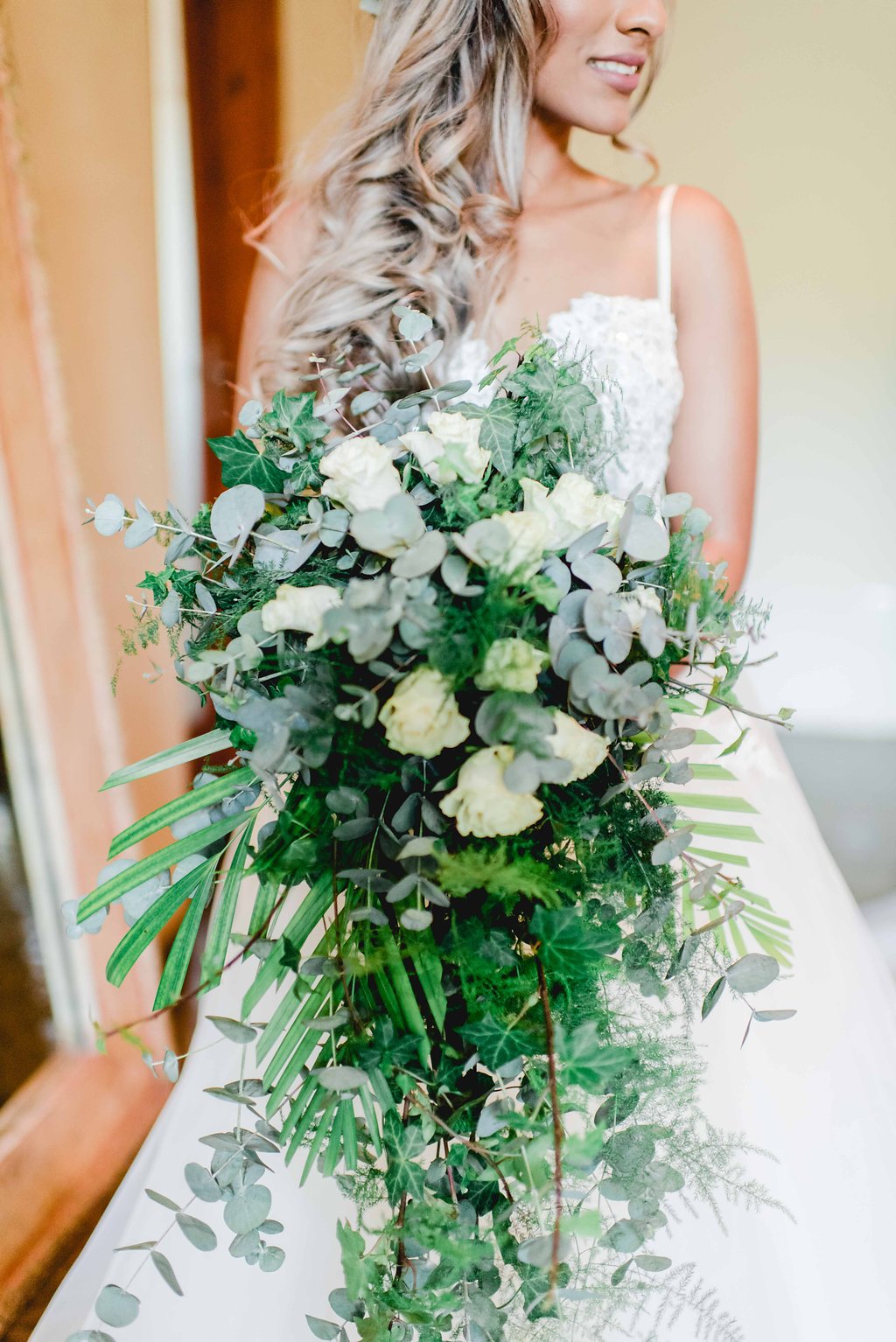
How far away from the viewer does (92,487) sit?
5.31ft

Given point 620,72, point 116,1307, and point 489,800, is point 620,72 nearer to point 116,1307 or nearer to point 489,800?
point 489,800

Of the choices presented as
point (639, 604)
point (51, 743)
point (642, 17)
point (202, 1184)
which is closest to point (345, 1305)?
point (202, 1184)

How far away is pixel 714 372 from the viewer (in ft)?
4.22

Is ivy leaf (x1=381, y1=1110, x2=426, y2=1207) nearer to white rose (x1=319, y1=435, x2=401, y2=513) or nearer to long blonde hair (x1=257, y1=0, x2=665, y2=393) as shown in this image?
white rose (x1=319, y1=435, x2=401, y2=513)

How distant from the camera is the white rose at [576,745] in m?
0.47

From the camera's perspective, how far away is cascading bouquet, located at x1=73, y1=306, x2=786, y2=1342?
1.56 ft

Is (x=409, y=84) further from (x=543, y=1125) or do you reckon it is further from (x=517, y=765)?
(x=543, y=1125)

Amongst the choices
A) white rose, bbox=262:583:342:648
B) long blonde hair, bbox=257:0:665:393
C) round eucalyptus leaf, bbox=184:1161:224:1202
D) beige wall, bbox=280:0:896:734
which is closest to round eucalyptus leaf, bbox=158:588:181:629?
white rose, bbox=262:583:342:648

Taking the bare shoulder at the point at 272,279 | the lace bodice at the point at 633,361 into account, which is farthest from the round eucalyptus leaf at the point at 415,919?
the bare shoulder at the point at 272,279

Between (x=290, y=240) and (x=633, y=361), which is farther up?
(x=290, y=240)

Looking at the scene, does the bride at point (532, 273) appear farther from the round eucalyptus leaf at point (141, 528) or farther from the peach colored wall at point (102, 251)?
the round eucalyptus leaf at point (141, 528)

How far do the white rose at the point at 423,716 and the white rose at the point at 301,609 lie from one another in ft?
0.20

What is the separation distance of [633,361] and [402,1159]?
3.36 feet

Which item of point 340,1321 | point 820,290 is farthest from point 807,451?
point 340,1321
